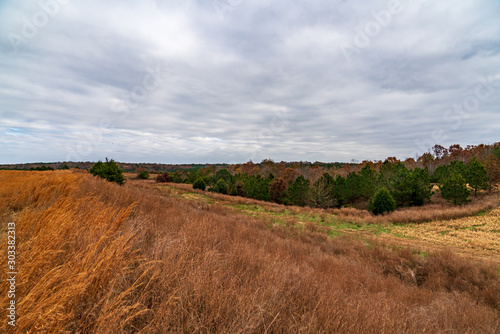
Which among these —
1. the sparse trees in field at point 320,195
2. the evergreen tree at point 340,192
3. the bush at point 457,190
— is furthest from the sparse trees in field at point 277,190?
the bush at point 457,190

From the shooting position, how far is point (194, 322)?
6.49ft

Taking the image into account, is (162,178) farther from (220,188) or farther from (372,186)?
(372,186)

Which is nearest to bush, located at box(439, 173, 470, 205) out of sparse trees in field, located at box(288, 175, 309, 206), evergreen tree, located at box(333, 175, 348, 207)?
evergreen tree, located at box(333, 175, 348, 207)

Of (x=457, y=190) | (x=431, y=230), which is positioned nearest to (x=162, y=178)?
(x=431, y=230)

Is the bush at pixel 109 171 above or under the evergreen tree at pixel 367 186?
above

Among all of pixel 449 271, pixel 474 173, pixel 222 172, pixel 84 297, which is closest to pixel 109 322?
pixel 84 297

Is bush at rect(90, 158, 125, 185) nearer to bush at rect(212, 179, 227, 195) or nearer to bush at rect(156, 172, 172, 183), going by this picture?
bush at rect(212, 179, 227, 195)

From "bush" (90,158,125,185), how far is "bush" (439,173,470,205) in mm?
49228

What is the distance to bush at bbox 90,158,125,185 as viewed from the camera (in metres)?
23.7

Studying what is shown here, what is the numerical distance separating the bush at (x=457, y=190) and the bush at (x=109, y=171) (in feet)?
162

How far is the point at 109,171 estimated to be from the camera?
79.5 ft

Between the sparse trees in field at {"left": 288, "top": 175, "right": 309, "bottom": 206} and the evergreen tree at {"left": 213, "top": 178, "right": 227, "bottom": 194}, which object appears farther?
the evergreen tree at {"left": 213, "top": 178, "right": 227, "bottom": 194}

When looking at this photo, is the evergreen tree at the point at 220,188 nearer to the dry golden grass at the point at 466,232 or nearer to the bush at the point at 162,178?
the bush at the point at 162,178

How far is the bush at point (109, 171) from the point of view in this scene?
23719 millimetres
